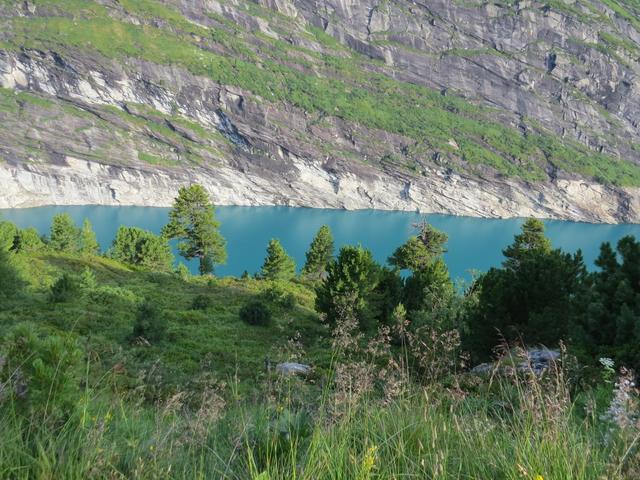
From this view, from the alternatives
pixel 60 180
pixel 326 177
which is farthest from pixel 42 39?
pixel 326 177

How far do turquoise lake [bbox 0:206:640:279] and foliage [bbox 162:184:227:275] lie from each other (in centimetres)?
2898

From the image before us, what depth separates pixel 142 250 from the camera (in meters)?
43.3

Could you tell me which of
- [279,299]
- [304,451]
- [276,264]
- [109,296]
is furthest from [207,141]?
[304,451]

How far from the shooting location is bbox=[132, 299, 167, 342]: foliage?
14.2 metres

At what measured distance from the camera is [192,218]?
40156 mm

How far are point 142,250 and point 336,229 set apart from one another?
266ft

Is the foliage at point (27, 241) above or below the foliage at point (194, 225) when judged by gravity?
below

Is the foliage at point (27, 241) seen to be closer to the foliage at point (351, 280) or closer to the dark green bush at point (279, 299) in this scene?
the dark green bush at point (279, 299)

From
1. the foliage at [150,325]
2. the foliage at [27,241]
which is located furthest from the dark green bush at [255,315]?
the foliage at [27,241]

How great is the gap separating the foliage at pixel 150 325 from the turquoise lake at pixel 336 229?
55066 millimetres

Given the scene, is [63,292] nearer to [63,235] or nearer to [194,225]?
[194,225]

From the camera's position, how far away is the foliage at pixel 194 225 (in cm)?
3938

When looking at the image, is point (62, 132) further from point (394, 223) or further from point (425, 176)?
point (425, 176)

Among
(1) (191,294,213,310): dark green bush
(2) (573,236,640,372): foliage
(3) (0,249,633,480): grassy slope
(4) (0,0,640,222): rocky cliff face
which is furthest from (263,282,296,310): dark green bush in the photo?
(4) (0,0,640,222): rocky cliff face
